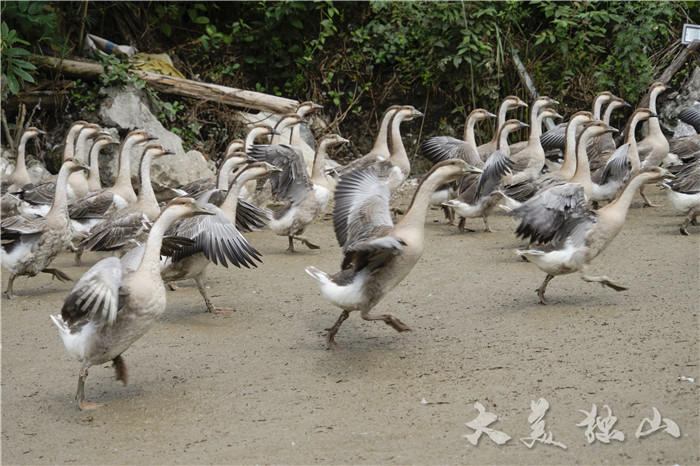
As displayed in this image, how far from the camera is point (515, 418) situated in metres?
4.43

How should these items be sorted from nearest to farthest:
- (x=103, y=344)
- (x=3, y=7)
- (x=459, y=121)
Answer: (x=103, y=344)
(x=3, y=7)
(x=459, y=121)

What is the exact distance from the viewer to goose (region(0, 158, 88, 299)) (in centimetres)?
758

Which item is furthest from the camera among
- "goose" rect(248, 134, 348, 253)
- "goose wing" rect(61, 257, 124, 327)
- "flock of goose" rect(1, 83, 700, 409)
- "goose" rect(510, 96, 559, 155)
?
"goose" rect(510, 96, 559, 155)

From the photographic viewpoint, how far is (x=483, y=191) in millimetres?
9242

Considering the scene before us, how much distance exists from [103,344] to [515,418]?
2.73 meters

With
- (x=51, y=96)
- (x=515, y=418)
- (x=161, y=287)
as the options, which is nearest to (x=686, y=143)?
(x=515, y=418)

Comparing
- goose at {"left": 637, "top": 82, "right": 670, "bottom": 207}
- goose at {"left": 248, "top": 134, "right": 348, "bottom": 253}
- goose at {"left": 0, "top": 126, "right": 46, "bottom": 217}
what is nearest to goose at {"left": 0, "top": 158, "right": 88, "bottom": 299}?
goose at {"left": 0, "top": 126, "right": 46, "bottom": 217}

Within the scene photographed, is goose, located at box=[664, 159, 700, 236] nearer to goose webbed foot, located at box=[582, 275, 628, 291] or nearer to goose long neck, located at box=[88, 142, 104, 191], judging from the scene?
goose webbed foot, located at box=[582, 275, 628, 291]

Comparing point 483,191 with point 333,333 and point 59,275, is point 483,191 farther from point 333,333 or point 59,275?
point 59,275

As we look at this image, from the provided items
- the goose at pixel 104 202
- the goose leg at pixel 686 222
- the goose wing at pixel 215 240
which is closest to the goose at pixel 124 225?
the goose at pixel 104 202

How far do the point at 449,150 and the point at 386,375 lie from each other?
6.18m

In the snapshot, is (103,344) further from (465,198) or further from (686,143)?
(686,143)

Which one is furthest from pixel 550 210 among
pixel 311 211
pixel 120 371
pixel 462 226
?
pixel 120 371

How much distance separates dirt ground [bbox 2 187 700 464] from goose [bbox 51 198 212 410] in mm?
390
